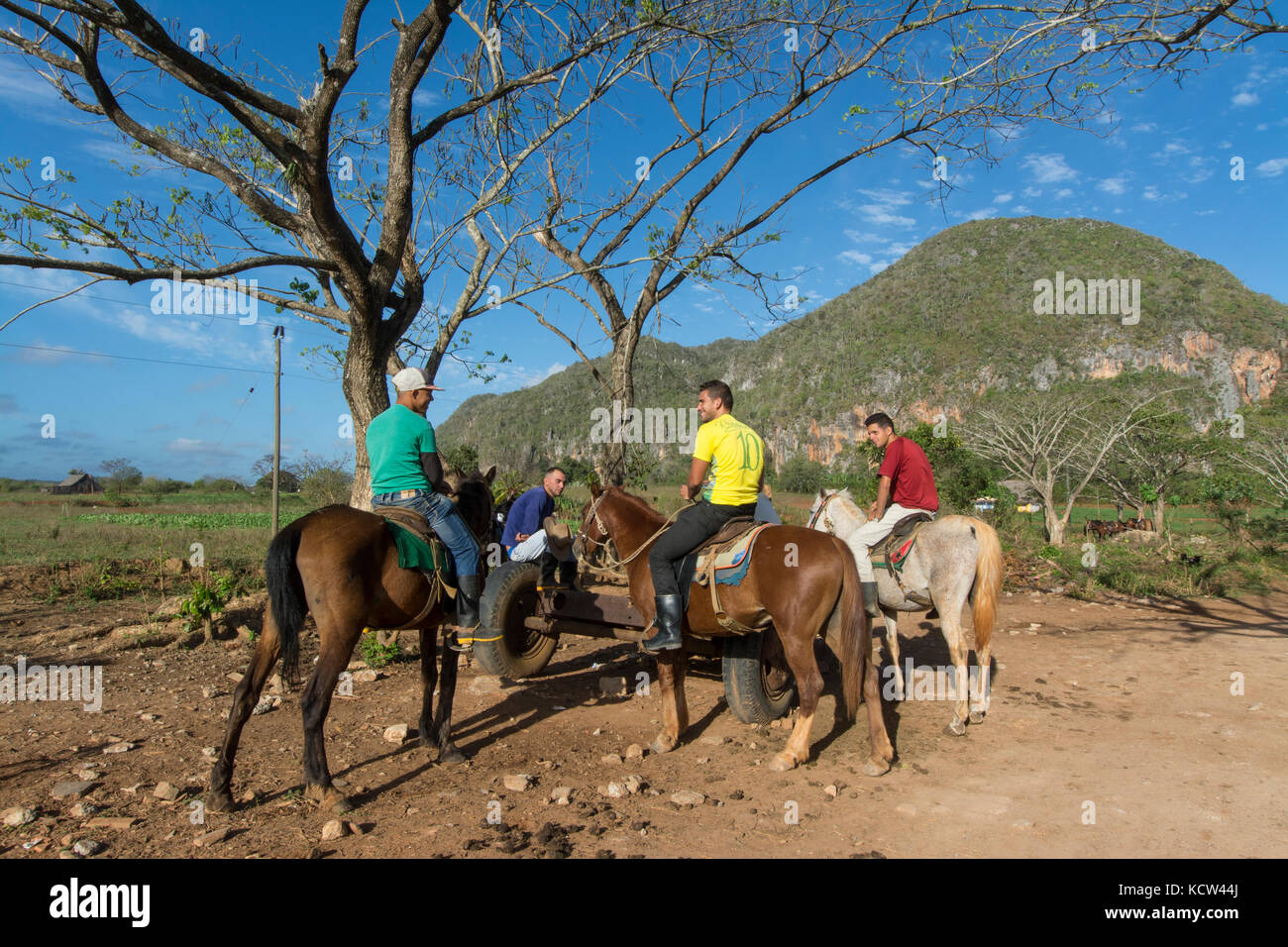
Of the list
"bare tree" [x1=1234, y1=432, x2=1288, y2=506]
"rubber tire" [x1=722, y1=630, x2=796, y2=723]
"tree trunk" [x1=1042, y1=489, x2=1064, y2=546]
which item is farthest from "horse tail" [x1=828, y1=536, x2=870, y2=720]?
"bare tree" [x1=1234, y1=432, x2=1288, y2=506]

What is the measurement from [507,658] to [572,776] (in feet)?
5.99

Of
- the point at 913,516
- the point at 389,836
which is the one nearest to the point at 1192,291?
the point at 913,516

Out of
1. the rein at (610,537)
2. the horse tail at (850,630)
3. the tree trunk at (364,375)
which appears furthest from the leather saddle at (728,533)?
the tree trunk at (364,375)

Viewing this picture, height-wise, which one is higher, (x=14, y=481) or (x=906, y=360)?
(x=906, y=360)

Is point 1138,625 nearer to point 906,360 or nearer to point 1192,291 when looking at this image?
point 906,360

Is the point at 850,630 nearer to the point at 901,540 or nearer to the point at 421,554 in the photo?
the point at 901,540

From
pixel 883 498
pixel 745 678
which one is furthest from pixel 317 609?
pixel 883 498

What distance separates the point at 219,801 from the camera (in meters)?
4.14

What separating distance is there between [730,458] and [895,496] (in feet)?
7.37

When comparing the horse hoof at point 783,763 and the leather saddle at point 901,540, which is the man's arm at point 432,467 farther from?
the leather saddle at point 901,540

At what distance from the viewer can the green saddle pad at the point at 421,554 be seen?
15.6ft

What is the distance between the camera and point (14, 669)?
6633mm
